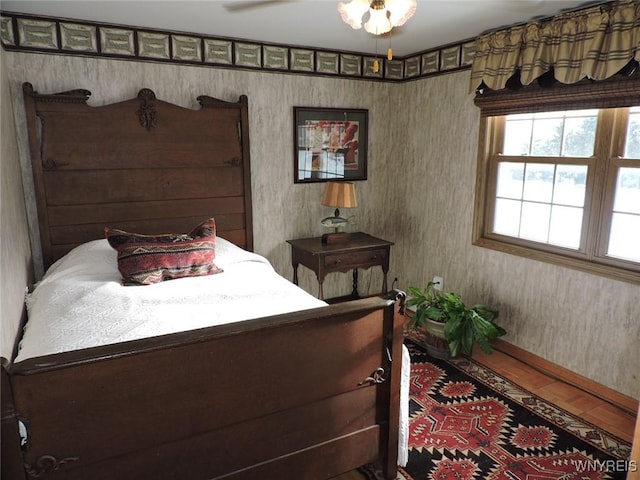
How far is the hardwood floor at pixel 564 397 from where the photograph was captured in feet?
7.73

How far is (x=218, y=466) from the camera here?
1540mm

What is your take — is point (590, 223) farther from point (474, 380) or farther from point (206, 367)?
point (206, 367)

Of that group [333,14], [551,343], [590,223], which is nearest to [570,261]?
[590,223]

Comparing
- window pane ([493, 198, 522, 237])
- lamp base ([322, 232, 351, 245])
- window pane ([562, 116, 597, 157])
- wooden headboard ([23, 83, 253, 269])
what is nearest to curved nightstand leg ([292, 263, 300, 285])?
lamp base ([322, 232, 351, 245])

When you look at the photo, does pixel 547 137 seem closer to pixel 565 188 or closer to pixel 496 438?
pixel 565 188

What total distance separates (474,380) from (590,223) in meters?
1.21

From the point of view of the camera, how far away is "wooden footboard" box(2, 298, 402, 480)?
128cm

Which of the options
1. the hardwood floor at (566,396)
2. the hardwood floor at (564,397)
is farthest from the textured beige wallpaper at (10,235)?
the hardwood floor at (566,396)

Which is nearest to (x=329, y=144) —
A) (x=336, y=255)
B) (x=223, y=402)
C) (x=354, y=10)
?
(x=336, y=255)

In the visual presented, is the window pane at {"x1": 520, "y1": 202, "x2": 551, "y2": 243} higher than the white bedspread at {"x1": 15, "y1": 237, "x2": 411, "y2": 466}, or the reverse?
the window pane at {"x1": 520, "y1": 202, "x2": 551, "y2": 243}

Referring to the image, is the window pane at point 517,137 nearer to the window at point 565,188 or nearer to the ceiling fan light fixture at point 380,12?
the window at point 565,188

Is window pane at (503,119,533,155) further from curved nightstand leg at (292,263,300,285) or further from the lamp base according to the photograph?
curved nightstand leg at (292,263,300,285)

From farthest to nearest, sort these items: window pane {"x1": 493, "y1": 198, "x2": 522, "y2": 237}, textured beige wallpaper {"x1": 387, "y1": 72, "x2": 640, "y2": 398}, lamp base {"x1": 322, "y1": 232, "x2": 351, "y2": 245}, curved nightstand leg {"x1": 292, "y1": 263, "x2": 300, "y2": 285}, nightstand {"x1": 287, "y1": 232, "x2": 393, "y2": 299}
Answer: curved nightstand leg {"x1": 292, "y1": 263, "x2": 300, "y2": 285}, lamp base {"x1": 322, "y1": 232, "x2": 351, "y2": 245}, nightstand {"x1": 287, "y1": 232, "x2": 393, "y2": 299}, window pane {"x1": 493, "y1": 198, "x2": 522, "y2": 237}, textured beige wallpaper {"x1": 387, "y1": 72, "x2": 640, "y2": 398}

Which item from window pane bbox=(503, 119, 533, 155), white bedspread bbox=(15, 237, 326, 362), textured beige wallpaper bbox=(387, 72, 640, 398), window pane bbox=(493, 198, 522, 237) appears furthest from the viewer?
window pane bbox=(493, 198, 522, 237)
